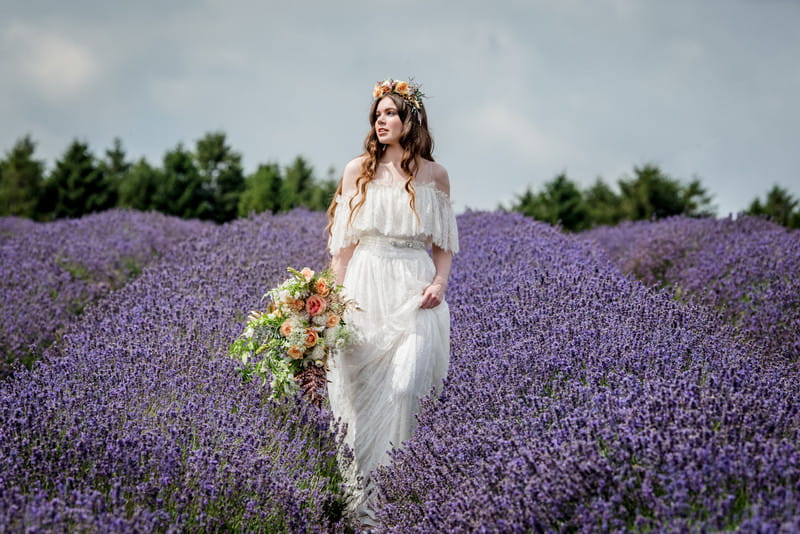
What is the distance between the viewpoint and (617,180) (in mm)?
16641

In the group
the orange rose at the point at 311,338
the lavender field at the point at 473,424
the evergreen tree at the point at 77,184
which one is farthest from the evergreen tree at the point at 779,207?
the evergreen tree at the point at 77,184

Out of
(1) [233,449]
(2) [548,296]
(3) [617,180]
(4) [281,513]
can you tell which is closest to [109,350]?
(1) [233,449]

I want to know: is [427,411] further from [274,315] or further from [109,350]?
[109,350]

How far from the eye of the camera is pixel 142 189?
1711cm

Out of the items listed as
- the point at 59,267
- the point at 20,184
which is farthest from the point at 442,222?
the point at 20,184

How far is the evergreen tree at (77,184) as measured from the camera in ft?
56.5

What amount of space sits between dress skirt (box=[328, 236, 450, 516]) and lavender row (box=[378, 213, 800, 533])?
17 cm

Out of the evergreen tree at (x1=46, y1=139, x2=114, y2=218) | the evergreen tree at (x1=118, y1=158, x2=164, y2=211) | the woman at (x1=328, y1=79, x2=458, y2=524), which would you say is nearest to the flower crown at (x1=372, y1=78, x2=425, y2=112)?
the woman at (x1=328, y1=79, x2=458, y2=524)

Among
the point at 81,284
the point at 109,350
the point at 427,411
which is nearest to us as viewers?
the point at 427,411

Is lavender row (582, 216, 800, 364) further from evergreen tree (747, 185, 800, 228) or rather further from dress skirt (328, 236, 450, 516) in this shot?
evergreen tree (747, 185, 800, 228)

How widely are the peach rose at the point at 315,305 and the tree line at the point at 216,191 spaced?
11.8 meters

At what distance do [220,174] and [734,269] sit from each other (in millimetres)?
13788

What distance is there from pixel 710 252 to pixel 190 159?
13080mm

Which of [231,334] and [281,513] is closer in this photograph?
[281,513]
